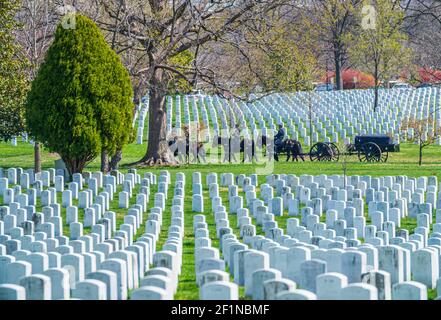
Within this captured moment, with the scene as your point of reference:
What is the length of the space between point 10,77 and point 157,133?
24.0 ft

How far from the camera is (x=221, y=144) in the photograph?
3562 cm

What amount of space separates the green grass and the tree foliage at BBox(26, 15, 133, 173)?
4.22 feet

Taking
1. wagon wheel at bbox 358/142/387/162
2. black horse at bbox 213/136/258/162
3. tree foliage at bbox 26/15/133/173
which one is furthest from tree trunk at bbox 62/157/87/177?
wagon wheel at bbox 358/142/387/162

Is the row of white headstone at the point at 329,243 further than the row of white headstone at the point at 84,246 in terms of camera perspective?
No

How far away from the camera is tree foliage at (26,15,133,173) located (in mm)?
23562

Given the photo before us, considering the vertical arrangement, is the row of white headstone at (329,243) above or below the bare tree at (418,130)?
below

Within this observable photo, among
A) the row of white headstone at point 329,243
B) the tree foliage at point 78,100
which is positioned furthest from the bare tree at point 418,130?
the tree foliage at point 78,100

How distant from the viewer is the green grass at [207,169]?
15.3 metres

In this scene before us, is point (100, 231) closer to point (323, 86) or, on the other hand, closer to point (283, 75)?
point (283, 75)

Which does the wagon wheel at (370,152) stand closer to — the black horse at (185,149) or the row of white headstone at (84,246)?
the black horse at (185,149)

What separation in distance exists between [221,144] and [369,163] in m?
6.30

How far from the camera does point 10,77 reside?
2584 centimetres

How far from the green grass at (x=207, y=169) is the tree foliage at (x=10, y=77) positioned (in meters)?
2.36

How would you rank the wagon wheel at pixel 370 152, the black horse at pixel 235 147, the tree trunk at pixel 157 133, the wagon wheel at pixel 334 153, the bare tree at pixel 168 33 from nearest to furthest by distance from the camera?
the bare tree at pixel 168 33
the tree trunk at pixel 157 133
the wagon wheel at pixel 370 152
the wagon wheel at pixel 334 153
the black horse at pixel 235 147
